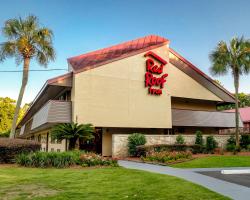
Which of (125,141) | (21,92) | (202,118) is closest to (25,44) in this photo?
(21,92)

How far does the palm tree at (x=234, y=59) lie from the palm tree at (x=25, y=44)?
603 inches

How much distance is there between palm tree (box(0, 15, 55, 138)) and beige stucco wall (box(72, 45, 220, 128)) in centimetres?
429

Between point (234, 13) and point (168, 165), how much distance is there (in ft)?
36.8

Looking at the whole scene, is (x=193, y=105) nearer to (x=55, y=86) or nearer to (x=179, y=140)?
(x=179, y=140)

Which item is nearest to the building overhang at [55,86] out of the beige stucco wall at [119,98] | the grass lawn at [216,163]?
the beige stucco wall at [119,98]

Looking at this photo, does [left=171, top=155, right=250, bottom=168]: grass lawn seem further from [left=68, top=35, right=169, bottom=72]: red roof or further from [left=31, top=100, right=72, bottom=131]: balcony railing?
[left=68, top=35, right=169, bottom=72]: red roof

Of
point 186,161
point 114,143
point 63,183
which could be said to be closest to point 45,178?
point 63,183

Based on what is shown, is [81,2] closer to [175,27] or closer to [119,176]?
[175,27]

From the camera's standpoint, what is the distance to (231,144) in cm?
2542

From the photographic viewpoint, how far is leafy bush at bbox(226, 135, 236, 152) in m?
24.2

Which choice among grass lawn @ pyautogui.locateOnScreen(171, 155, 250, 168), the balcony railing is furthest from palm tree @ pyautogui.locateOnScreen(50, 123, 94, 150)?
grass lawn @ pyautogui.locateOnScreen(171, 155, 250, 168)

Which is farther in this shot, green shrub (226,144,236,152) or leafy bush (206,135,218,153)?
green shrub (226,144,236,152)

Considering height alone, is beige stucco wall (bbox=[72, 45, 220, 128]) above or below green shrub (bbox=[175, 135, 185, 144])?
above

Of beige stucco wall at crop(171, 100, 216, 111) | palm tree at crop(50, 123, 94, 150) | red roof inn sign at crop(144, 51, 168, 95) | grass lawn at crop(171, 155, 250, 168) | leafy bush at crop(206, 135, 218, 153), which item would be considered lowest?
grass lawn at crop(171, 155, 250, 168)
